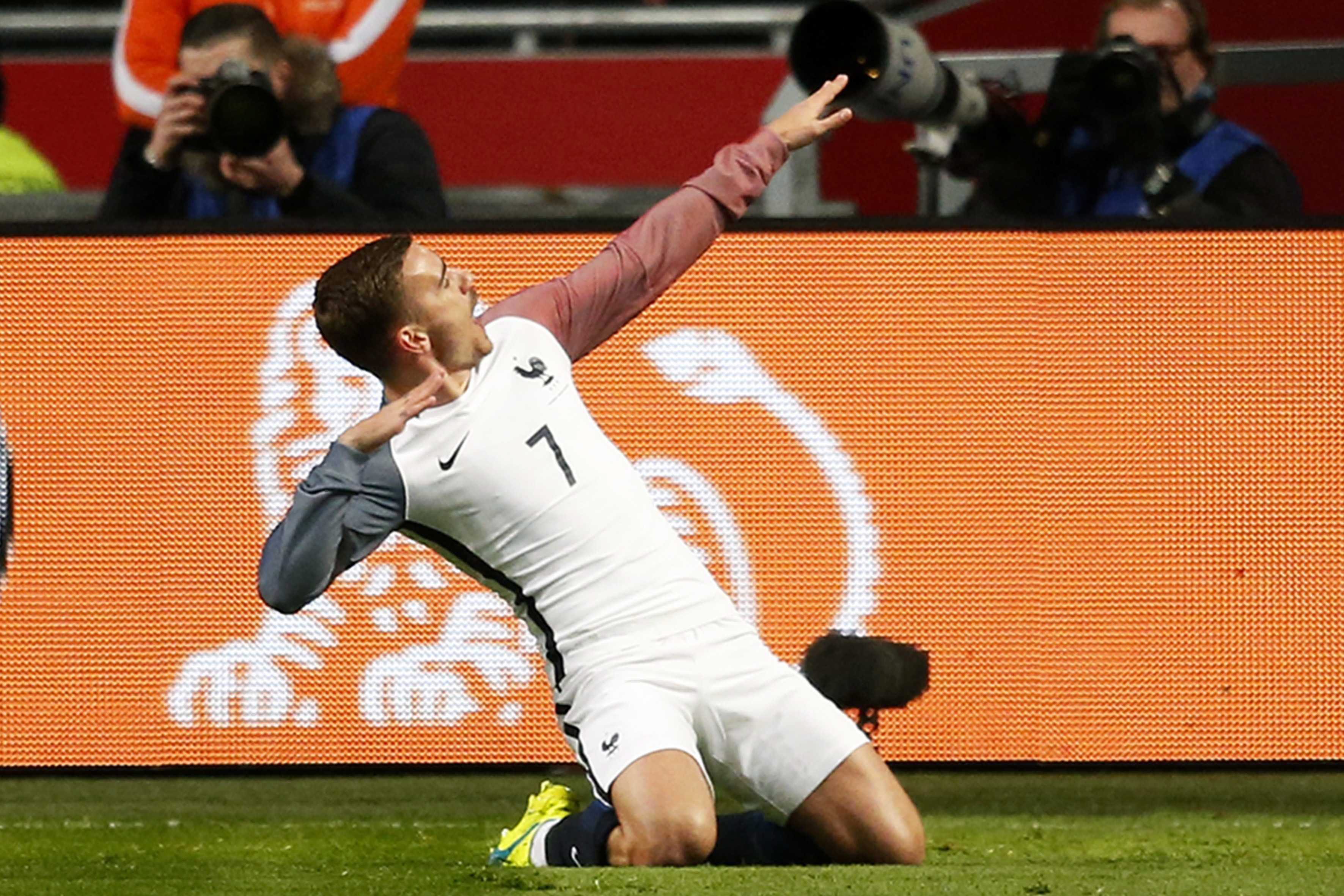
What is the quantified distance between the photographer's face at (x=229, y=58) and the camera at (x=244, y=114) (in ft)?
0.62

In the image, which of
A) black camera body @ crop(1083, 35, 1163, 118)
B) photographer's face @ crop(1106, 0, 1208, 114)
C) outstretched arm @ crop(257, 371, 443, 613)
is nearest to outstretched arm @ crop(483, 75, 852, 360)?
outstretched arm @ crop(257, 371, 443, 613)

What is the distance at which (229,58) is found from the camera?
265 inches

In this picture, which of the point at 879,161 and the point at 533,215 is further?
the point at 879,161

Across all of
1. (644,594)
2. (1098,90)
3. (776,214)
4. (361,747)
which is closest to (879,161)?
(776,214)

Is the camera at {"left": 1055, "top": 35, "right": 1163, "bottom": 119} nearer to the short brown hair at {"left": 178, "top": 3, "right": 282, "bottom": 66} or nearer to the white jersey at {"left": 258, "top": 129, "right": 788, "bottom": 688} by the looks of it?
the white jersey at {"left": 258, "top": 129, "right": 788, "bottom": 688}

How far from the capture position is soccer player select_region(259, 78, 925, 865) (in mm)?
4973

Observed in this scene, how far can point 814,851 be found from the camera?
5164 millimetres

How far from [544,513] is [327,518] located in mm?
514

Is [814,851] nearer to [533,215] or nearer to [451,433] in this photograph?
[451,433]

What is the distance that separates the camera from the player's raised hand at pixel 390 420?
466cm

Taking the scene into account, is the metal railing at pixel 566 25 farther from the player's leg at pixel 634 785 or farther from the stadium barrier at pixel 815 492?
the player's leg at pixel 634 785

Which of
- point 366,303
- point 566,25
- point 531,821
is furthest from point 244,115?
point 566,25

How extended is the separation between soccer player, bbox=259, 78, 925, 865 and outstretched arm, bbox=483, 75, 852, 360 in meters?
0.02

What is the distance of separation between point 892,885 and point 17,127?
742 cm
